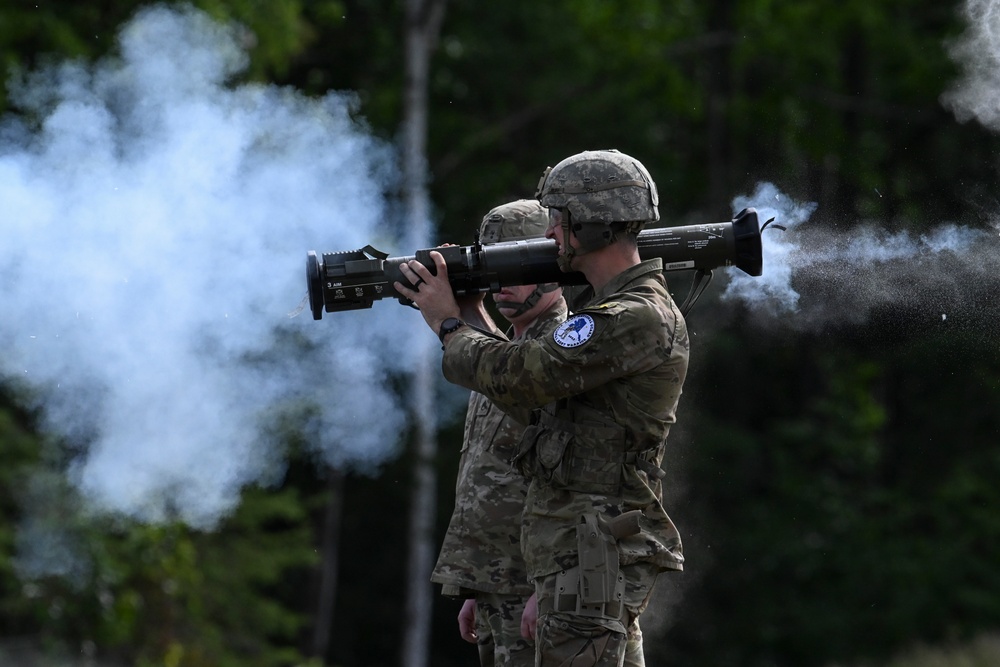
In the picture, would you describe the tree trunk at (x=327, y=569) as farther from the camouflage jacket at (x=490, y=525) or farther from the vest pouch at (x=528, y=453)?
the vest pouch at (x=528, y=453)

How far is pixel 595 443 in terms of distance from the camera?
442 cm

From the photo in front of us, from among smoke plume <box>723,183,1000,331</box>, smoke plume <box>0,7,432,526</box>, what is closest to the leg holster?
smoke plume <box>723,183,1000,331</box>

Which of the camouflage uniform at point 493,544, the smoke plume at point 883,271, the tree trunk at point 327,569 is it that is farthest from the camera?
the tree trunk at point 327,569

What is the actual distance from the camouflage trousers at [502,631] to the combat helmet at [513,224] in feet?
4.51

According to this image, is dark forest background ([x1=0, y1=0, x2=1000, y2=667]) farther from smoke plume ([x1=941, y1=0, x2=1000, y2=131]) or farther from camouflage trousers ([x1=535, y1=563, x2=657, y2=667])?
camouflage trousers ([x1=535, y1=563, x2=657, y2=667])

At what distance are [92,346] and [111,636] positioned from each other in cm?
503

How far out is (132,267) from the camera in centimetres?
611

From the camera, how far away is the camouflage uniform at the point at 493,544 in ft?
16.5

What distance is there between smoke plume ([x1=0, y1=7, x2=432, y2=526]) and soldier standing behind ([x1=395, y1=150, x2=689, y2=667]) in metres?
2.02

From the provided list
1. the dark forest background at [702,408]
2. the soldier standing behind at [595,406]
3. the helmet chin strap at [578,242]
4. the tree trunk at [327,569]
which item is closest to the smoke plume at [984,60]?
the dark forest background at [702,408]

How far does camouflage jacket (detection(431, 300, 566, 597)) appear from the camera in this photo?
5.05 metres

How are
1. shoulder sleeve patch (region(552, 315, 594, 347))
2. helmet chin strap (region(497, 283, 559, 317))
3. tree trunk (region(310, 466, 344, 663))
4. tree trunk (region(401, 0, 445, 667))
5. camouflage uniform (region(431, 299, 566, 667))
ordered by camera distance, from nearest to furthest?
shoulder sleeve patch (region(552, 315, 594, 347)), camouflage uniform (region(431, 299, 566, 667)), helmet chin strap (region(497, 283, 559, 317)), tree trunk (region(401, 0, 445, 667)), tree trunk (region(310, 466, 344, 663))

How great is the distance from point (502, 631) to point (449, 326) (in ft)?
3.97

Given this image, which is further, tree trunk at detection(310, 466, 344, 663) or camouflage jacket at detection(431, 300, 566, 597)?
tree trunk at detection(310, 466, 344, 663)
